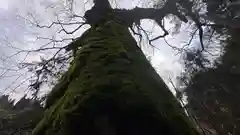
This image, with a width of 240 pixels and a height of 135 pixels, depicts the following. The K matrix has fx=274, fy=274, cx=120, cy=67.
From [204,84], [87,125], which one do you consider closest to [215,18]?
[204,84]

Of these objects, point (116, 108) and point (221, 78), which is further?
point (221, 78)

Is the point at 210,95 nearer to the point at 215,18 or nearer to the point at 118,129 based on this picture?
the point at 215,18

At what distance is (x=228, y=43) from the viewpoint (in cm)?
693

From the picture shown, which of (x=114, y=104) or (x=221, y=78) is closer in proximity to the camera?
(x=114, y=104)

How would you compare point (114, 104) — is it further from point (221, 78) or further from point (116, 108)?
point (221, 78)

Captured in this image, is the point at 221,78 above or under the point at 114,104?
under

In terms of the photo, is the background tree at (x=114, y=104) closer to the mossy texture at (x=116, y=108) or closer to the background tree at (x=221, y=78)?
the mossy texture at (x=116, y=108)

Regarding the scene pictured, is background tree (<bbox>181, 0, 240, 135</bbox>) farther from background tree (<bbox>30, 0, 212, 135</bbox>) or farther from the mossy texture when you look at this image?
the mossy texture

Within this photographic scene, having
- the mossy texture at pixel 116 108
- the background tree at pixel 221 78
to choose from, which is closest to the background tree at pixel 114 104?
the mossy texture at pixel 116 108

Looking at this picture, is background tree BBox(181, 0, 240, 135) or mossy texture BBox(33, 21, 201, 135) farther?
background tree BBox(181, 0, 240, 135)

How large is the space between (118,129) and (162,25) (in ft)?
17.4

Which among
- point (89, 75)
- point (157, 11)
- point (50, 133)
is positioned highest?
point (157, 11)

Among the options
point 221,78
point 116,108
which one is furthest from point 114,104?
point 221,78

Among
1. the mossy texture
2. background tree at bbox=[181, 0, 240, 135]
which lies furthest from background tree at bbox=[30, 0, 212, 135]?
background tree at bbox=[181, 0, 240, 135]
